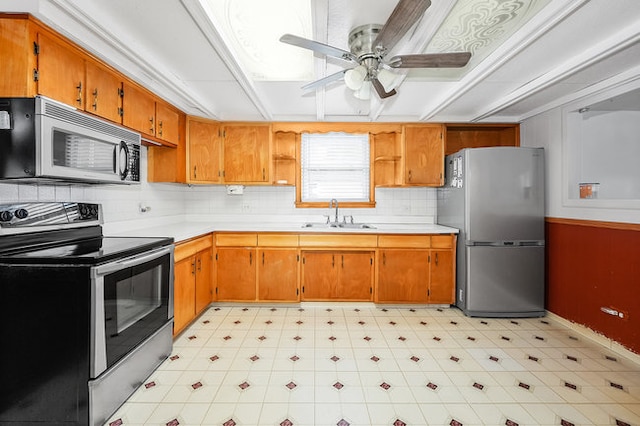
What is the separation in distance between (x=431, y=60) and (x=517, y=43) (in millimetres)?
729

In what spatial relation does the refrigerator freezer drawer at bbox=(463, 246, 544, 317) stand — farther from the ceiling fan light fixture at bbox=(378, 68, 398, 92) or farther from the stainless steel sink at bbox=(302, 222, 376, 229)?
the ceiling fan light fixture at bbox=(378, 68, 398, 92)

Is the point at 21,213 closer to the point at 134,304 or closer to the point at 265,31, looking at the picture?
the point at 134,304

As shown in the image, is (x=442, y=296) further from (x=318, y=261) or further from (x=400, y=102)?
(x=400, y=102)

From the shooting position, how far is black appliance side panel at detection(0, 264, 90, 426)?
1.55m

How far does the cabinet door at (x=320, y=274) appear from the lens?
356cm

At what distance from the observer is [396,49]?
221 centimetres

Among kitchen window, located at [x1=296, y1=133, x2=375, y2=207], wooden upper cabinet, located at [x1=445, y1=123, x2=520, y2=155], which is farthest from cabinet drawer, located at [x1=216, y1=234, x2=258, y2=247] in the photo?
wooden upper cabinet, located at [x1=445, y1=123, x2=520, y2=155]

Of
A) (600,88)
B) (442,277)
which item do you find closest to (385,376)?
(442,277)

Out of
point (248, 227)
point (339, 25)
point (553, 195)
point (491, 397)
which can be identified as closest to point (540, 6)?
point (339, 25)

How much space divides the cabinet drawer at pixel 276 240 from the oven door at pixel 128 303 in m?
1.27

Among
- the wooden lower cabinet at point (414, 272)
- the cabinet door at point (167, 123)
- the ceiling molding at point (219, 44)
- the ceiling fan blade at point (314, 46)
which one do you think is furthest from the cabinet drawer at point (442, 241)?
the cabinet door at point (167, 123)

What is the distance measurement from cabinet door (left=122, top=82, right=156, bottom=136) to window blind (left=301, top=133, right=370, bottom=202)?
1943 millimetres

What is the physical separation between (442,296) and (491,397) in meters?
1.62

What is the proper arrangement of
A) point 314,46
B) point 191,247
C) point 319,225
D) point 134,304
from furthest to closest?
point 319,225 → point 191,247 → point 134,304 → point 314,46
